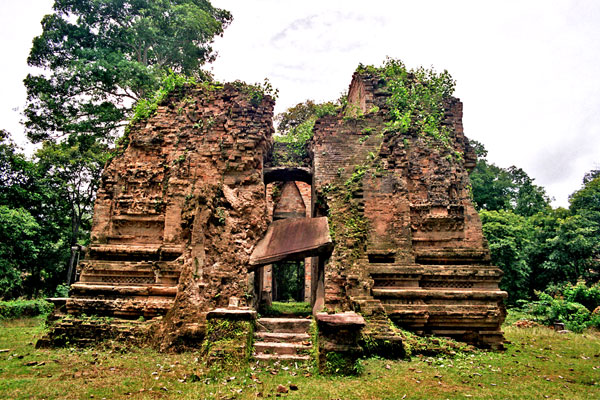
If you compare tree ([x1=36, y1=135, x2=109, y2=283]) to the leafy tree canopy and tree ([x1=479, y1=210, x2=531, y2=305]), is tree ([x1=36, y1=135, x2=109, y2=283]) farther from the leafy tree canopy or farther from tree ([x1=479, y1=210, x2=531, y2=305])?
the leafy tree canopy

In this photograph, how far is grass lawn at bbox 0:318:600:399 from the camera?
198 inches

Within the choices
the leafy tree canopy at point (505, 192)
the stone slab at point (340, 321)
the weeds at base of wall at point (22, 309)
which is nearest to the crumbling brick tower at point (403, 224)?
the stone slab at point (340, 321)

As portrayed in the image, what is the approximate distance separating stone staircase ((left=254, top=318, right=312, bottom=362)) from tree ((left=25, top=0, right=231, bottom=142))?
1254 centimetres

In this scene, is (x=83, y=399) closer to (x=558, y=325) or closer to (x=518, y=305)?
(x=558, y=325)

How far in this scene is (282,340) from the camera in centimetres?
757

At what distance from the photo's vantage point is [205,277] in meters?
8.08

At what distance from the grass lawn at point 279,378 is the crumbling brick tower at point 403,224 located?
1.29m

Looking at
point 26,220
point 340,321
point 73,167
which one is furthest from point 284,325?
point 73,167

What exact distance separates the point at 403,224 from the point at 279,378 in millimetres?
5481

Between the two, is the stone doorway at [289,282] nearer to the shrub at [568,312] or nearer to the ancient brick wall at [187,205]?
the shrub at [568,312]

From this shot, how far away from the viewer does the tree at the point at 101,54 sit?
15.5 metres

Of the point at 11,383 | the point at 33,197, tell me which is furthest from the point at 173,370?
the point at 33,197

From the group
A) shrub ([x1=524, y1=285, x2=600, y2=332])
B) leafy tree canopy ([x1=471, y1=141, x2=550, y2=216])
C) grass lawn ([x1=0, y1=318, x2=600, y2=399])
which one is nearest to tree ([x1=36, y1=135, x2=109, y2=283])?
grass lawn ([x1=0, y1=318, x2=600, y2=399])

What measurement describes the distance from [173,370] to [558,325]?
47.0ft
